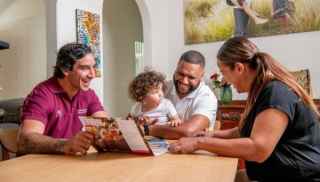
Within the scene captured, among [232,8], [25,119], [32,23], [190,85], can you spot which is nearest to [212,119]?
[190,85]

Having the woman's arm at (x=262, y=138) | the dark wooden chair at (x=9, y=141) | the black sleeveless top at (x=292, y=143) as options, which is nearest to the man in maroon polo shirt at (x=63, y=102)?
the dark wooden chair at (x=9, y=141)

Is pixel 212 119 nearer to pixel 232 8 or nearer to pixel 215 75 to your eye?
pixel 215 75

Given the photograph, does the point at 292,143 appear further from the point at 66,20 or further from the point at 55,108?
the point at 66,20

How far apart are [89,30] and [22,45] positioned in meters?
2.45

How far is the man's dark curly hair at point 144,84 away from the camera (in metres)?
2.26

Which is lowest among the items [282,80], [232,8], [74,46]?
[282,80]

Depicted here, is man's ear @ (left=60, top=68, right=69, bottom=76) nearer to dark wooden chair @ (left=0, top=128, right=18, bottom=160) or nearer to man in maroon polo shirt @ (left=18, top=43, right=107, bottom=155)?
man in maroon polo shirt @ (left=18, top=43, right=107, bottom=155)

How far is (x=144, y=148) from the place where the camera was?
57.3 inches

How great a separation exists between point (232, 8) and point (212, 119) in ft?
6.55

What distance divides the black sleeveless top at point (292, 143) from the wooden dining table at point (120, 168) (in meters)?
0.17

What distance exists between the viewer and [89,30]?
9.84 feet

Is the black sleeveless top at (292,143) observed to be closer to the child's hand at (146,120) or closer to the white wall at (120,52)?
the child's hand at (146,120)

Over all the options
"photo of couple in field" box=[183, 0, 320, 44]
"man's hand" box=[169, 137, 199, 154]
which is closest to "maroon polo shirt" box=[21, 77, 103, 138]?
"man's hand" box=[169, 137, 199, 154]

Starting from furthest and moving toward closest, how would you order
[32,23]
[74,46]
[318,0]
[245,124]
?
[32,23], [318,0], [74,46], [245,124]
